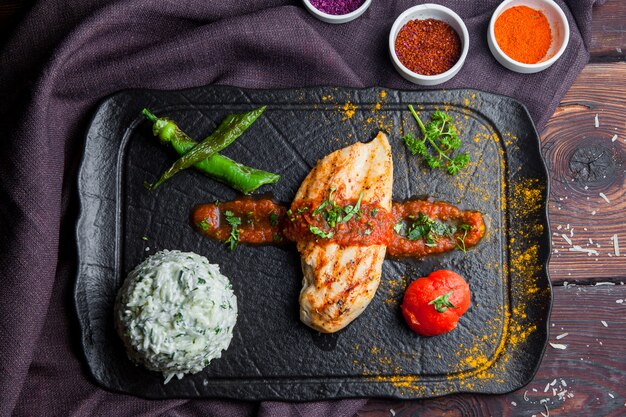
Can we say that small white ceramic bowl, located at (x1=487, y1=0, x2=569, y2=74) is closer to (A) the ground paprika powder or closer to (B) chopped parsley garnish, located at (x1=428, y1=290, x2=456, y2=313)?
(A) the ground paprika powder

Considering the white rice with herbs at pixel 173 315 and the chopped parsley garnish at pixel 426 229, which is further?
the chopped parsley garnish at pixel 426 229

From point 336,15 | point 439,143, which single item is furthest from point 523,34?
point 336,15

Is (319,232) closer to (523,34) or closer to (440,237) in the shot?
(440,237)

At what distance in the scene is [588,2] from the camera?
6.29 m

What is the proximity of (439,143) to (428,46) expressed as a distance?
87 cm

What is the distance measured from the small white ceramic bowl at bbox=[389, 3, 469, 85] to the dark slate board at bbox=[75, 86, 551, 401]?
0.15 m

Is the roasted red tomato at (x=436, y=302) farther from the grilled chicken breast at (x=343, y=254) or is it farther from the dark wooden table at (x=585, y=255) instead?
the dark wooden table at (x=585, y=255)

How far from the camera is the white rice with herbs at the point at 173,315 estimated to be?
5.30m

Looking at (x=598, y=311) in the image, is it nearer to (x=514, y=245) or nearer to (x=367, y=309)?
(x=514, y=245)

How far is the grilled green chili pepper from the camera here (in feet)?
19.5

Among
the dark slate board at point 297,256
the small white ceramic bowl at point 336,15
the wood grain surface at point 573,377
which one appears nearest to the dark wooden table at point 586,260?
the wood grain surface at point 573,377

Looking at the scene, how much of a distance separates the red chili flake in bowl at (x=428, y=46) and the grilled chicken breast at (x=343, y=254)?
85 centimetres

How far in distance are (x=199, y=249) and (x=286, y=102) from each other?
4.92 feet

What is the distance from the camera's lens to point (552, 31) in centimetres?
628
